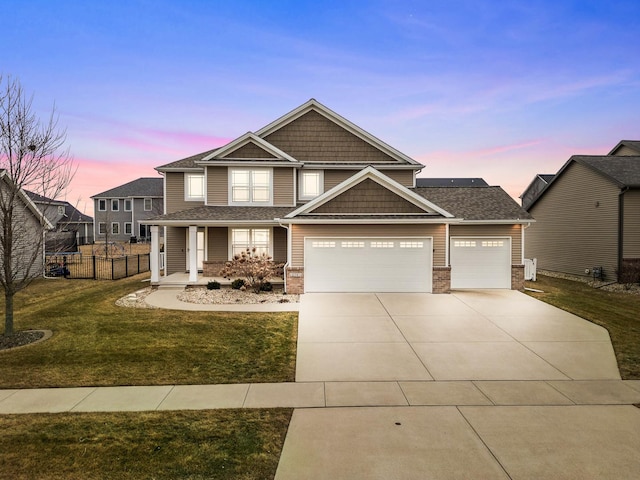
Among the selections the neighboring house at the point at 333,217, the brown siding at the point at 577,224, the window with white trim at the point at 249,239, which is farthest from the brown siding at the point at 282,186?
the brown siding at the point at 577,224

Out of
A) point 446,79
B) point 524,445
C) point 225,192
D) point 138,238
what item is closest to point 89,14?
point 225,192

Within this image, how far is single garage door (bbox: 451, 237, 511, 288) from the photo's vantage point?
16.1m

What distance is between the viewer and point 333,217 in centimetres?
1473

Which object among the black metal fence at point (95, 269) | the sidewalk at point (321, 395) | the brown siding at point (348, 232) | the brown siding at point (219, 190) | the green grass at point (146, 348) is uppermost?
the brown siding at point (219, 190)

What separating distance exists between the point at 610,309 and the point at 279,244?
1471 centimetres

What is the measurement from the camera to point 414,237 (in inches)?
587

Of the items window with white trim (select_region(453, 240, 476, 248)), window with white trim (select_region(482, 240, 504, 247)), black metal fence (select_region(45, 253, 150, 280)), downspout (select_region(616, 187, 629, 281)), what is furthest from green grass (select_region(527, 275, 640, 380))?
black metal fence (select_region(45, 253, 150, 280))

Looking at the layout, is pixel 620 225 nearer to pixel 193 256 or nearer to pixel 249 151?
pixel 249 151

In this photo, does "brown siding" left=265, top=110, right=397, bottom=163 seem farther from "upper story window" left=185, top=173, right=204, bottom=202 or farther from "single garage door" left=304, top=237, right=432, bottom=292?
"single garage door" left=304, top=237, right=432, bottom=292

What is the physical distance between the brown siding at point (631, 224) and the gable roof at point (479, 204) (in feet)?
23.4

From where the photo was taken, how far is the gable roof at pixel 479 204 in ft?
52.4

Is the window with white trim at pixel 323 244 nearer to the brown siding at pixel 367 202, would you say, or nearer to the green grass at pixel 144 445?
the brown siding at pixel 367 202

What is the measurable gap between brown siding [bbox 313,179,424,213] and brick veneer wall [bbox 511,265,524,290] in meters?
5.66

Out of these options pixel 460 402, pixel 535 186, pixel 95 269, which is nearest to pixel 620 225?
pixel 535 186
